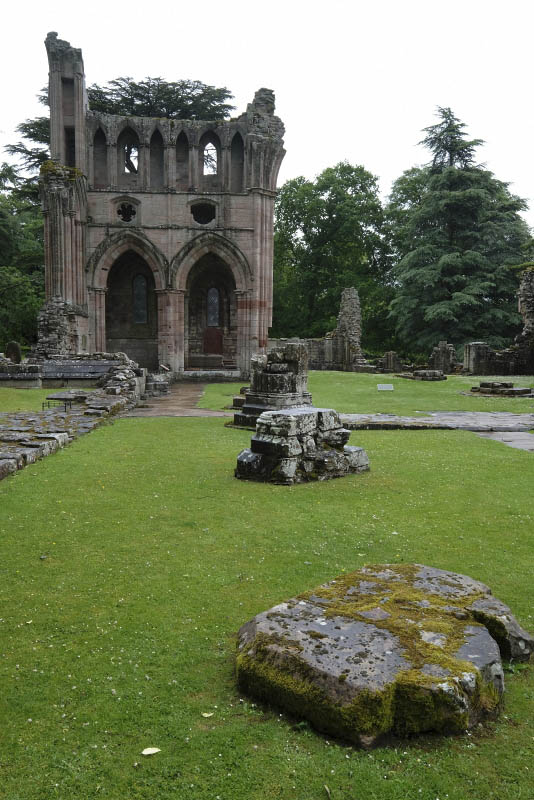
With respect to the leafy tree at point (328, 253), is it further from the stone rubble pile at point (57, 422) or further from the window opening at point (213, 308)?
the stone rubble pile at point (57, 422)

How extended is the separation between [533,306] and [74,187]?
2397 cm

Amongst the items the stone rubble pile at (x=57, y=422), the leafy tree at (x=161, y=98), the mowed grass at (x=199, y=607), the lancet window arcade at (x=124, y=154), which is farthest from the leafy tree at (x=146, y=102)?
the mowed grass at (x=199, y=607)

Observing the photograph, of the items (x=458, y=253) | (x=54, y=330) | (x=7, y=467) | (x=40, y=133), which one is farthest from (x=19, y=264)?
(x=7, y=467)

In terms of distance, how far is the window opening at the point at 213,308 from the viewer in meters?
36.7

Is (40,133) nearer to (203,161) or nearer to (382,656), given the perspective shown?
(203,161)

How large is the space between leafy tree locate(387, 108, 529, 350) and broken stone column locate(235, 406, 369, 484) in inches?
1297

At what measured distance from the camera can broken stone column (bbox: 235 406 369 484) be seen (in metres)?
7.66

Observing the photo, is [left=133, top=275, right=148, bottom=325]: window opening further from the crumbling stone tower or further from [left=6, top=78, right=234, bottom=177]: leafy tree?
[left=6, top=78, right=234, bottom=177]: leafy tree

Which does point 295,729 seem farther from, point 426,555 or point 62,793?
point 426,555

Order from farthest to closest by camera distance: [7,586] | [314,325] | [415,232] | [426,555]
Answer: [314,325] < [415,232] < [426,555] < [7,586]

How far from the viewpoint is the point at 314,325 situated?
5025 centimetres

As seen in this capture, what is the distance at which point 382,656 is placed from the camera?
2.80 metres

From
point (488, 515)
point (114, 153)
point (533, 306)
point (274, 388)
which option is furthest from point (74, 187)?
point (488, 515)

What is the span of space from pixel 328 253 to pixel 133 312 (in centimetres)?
2119
